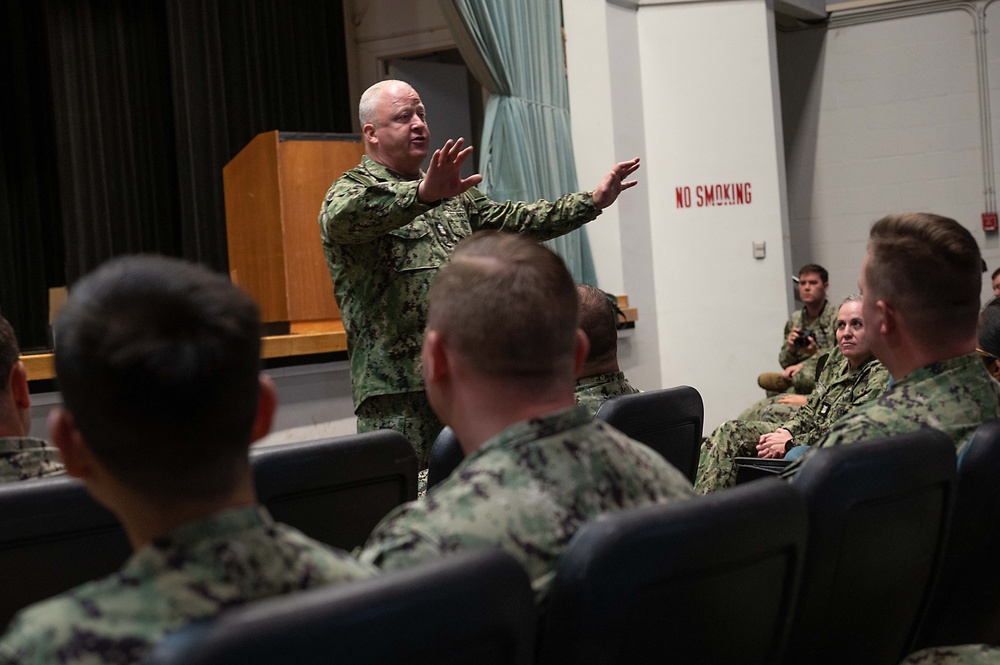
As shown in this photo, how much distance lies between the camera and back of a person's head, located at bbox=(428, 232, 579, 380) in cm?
118

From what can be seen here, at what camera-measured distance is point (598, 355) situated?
8.38ft

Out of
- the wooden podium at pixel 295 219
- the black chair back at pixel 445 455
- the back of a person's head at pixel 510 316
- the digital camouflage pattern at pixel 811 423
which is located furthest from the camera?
the wooden podium at pixel 295 219

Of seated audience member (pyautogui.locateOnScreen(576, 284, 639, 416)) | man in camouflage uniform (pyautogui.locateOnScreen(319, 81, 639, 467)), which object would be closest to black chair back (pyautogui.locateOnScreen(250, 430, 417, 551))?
seated audience member (pyautogui.locateOnScreen(576, 284, 639, 416))

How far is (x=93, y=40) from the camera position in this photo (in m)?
6.54

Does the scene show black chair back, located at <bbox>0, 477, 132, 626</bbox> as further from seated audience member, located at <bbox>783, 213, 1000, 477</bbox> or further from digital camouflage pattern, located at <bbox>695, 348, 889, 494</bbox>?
digital camouflage pattern, located at <bbox>695, 348, 889, 494</bbox>

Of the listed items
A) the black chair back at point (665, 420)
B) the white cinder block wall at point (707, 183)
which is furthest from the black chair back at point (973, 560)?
the white cinder block wall at point (707, 183)

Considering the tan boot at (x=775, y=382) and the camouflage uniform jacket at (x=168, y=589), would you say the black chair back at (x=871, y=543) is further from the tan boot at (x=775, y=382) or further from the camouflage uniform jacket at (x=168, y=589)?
the tan boot at (x=775, y=382)

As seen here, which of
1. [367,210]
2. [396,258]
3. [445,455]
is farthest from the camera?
[396,258]

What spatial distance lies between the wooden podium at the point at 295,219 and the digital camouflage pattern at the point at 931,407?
2986 mm

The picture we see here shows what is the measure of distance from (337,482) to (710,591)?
63cm

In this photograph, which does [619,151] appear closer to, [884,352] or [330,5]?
[330,5]

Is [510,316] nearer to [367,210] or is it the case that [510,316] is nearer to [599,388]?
[599,388]

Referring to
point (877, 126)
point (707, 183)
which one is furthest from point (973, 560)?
point (877, 126)

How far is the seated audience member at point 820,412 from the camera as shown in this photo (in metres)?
3.26
